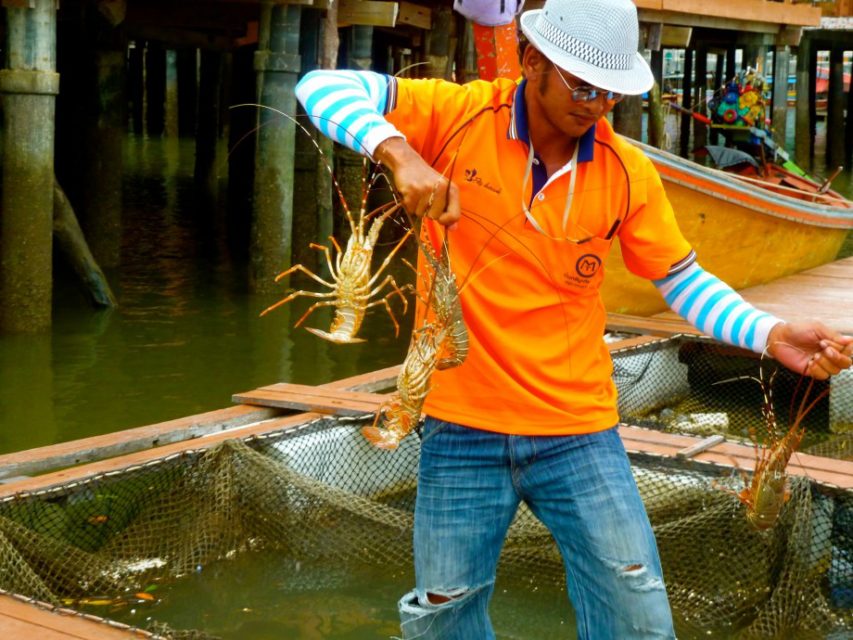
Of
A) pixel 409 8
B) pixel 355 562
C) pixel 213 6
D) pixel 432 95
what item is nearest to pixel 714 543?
pixel 355 562

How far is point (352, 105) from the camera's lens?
2.89m

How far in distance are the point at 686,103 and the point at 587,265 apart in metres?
30.9

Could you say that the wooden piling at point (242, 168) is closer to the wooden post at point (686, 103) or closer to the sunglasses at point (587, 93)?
the sunglasses at point (587, 93)

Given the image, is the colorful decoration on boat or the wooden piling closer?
the colorful decoration on boat

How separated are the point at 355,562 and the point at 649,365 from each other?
3156 mm

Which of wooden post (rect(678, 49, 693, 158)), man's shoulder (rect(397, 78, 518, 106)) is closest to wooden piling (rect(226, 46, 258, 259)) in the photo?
man's shoulder (rect(397, 78, 518, 106))

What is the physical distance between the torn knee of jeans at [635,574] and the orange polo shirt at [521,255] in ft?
1.01

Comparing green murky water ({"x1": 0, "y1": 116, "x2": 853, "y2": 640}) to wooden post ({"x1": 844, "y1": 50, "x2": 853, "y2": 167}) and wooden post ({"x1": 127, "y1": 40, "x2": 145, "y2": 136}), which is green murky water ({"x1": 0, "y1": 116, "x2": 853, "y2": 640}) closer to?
wooden post ({"x1": 127, "y1": 40, "x2": 145, "y2": 136})

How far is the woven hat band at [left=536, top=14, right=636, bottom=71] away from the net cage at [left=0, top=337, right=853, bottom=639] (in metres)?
2.48

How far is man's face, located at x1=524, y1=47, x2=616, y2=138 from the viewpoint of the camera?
2.85 metres

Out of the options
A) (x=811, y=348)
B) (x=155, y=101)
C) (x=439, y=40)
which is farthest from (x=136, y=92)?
(x=811, y=348)

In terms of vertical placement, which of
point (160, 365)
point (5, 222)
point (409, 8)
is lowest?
point (160, 365)

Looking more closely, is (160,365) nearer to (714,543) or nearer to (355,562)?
(355,562)

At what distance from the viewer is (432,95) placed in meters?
3.08
